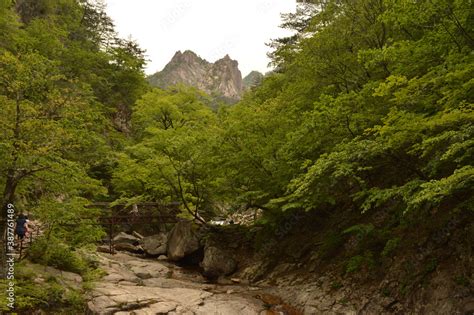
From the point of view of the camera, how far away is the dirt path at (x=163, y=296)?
34.3 ft

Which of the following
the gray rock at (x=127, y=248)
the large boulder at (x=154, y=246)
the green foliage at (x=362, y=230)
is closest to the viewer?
the green foliage at (x=362, y=230)

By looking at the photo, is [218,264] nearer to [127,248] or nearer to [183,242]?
[183,242]

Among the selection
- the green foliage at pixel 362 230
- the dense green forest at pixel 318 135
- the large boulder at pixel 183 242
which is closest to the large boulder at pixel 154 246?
the large boulder at pixel 183 242

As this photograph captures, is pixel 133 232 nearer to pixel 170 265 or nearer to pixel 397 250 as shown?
pixel 170 265

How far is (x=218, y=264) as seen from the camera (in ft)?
55.7

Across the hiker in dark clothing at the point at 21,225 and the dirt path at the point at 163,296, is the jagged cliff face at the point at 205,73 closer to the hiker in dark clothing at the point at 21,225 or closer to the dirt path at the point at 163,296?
the dirt path at the point at 163,296

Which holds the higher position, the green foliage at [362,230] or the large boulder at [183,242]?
the green foliage at [362,230]

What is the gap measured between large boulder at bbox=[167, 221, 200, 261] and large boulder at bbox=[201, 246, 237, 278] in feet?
7.98

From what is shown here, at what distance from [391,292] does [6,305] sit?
10145 millimetres

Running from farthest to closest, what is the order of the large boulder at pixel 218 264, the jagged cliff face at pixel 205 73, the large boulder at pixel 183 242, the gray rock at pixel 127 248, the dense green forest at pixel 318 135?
the jagged cliff face at pixel 205 73, the gray rock at pixel 127 248, the large boulder at pixel 183 242, the large boulder at pixel 218 264, the dense green forest at pixel 318 135

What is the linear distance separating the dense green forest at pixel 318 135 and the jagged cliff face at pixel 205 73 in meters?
81.9

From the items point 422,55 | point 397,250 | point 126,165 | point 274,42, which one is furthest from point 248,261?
point 274,42

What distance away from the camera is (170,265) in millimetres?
19562

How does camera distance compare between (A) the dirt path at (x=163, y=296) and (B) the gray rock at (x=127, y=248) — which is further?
(B) the gray rock at (x=127, y=248)
